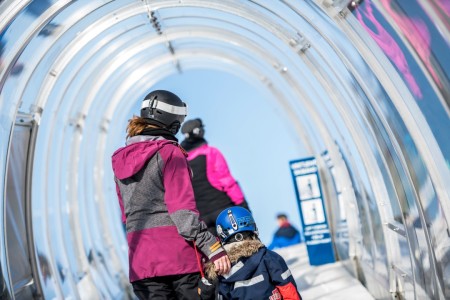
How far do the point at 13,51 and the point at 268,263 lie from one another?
2536 millimetres

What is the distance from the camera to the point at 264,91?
1105 cm

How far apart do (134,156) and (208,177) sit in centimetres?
294

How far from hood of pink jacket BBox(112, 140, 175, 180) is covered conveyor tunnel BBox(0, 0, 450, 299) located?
4.69ft

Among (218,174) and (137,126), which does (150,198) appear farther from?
(218,174)

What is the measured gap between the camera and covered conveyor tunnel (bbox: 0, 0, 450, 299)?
398 centimetres

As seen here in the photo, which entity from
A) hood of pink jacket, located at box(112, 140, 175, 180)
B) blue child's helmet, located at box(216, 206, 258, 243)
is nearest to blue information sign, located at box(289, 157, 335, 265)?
blue child's helmet, located at box(216, 206, 258, 243)

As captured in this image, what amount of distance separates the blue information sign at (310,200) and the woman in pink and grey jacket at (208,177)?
7.39 feet

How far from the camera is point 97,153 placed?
1065 cm

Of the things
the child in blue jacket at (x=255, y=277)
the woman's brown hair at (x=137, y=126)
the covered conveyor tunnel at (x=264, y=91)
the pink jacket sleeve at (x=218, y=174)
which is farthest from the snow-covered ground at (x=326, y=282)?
the woman's brown hair at (x=137, y=126)

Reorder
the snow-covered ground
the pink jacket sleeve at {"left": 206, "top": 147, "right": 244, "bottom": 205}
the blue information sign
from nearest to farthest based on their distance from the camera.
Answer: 1. the snow-covered ground
2. the pink jacket sleeve at {"left": 206, "top": 147, "right": 244, "bottom": 205}
3. the blue information sign

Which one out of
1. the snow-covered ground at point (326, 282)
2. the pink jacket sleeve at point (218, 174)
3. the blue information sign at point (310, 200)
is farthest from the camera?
the blue information sign at point (310, 200)

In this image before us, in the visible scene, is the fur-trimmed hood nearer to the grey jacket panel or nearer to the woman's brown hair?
the grey jacket panel

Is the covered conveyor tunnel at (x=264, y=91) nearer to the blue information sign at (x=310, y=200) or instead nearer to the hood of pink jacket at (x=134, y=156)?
the blue information sign at (x=310, y=200)

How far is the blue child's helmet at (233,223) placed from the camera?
4547 millimetres
